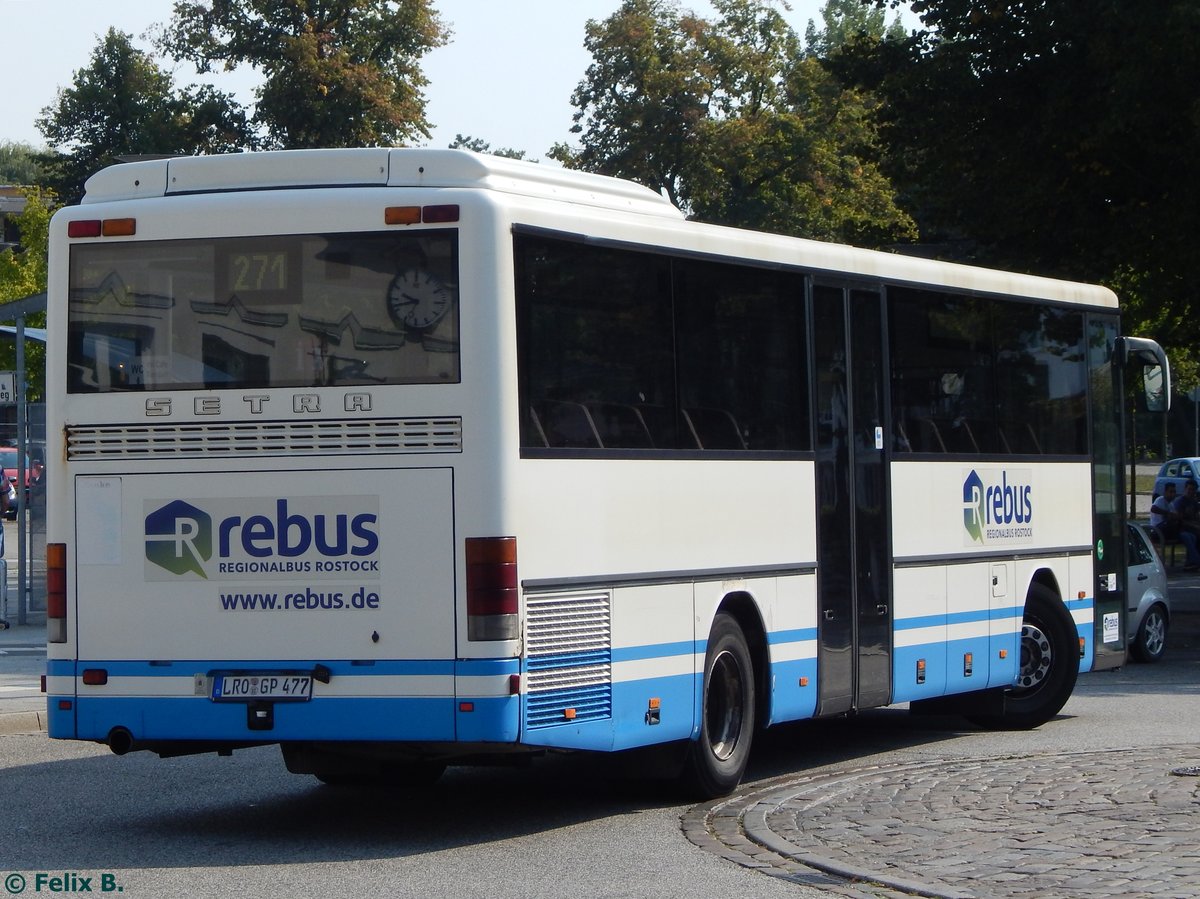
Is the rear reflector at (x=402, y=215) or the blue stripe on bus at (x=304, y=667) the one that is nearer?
→ the blue stripe on bus at (x=304, y=667)

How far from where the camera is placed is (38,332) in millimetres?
23406

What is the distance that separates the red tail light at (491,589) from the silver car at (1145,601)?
40.2 feet

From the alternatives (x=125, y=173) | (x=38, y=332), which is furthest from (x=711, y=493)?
(x=38, y=332)

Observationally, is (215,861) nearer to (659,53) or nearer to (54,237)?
(54,237)

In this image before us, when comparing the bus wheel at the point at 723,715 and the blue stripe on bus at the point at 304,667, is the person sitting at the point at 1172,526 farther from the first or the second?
the blue stripe on bus at the point at 304,667

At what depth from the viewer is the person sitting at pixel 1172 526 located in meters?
34.9

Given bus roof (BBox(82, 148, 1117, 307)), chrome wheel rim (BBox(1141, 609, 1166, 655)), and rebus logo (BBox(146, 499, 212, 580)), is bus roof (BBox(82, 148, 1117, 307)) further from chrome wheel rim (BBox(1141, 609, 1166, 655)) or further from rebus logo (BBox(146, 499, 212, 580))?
chrome wheel rim (BBox(1141, 609, 1166, 655))

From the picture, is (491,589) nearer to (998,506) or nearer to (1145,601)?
(998,506)

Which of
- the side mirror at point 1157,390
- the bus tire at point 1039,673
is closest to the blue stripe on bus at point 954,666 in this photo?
the bus tire at point 1039,673

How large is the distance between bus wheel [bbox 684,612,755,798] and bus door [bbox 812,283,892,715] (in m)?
0.91

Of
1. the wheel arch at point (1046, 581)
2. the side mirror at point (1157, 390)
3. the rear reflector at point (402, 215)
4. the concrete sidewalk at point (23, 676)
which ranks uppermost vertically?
the rear reflector at point (402, 215)

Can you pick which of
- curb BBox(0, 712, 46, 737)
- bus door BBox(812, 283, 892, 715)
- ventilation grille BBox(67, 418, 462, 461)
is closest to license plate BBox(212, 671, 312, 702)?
ventilation grille BBox(67, 418, 462, 461)

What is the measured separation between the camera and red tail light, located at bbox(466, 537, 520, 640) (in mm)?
9031

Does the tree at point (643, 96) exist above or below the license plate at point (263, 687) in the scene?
above
